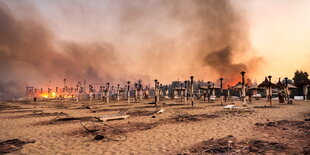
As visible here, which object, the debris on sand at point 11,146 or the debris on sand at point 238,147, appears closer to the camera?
the debris on sand at point 238,147

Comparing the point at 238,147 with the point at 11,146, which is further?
the point at 11,146

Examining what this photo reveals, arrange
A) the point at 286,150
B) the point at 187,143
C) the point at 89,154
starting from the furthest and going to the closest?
the point at 187,143, the point at 89,154, the point at 286,150

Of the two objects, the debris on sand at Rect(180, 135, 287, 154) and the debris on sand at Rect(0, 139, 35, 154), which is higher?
the debris on sand at Rect(180, 135, 287, 154)

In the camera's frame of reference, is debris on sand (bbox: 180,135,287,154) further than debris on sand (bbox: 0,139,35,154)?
No

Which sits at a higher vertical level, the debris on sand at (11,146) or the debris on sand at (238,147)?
the debris on sand at (238,147)

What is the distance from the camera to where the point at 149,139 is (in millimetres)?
7945

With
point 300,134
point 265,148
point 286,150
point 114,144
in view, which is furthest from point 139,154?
point 300,134

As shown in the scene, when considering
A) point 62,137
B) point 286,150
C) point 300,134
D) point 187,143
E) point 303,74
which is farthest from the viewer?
point 303,74

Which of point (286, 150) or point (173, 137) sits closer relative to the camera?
point (286, 150)

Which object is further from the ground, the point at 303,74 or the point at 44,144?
the point at 303,74

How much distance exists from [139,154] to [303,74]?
59.8 metres

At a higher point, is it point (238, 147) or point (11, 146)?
point (238, 147)

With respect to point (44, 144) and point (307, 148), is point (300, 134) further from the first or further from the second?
point (44, 144)

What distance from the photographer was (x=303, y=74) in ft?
164
